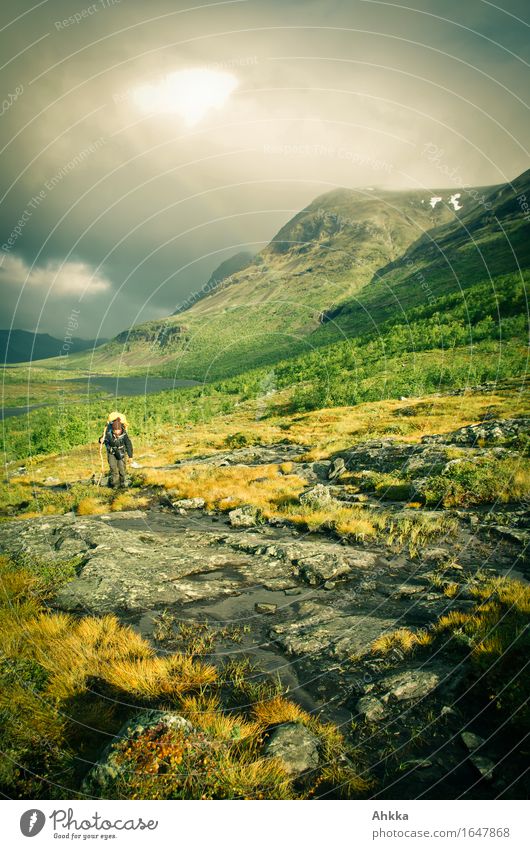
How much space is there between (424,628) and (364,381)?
3587 centimetres

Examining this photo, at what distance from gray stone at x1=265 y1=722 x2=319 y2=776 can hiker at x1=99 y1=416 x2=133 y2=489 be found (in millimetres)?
12661

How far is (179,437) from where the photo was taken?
105ft

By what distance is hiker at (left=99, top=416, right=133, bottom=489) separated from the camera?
48.4 ft

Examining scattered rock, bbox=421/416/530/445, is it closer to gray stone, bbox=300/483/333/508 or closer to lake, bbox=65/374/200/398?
gray stone, bbox=300/483/333/508

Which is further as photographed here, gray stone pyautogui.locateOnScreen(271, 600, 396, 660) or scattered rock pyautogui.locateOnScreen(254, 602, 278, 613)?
scattered rock pyautogui.locateOnScreen(254, 602, 278, 613)

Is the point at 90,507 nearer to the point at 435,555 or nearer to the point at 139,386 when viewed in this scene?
the point at 435,555

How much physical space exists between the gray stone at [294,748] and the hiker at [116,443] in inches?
498

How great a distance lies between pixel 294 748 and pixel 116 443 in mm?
13461

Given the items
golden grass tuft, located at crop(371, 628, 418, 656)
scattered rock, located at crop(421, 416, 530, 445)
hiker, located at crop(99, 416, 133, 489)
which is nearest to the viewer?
golden grass tuft, located at crop(371, 628, 418, 656)

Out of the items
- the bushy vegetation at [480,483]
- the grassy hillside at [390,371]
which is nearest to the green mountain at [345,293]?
the grassy hillside at [390,371]

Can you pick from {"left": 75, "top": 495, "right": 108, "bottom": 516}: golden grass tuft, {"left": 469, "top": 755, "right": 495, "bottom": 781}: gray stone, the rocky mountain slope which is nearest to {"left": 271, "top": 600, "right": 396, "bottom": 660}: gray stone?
the rocky mountain slope

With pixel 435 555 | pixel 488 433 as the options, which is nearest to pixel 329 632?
pixel 435 555

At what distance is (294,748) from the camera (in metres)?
3.78

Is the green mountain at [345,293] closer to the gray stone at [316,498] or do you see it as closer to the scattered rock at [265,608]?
the gray stone at [316,498]
